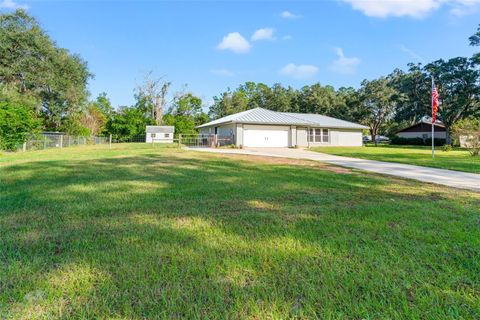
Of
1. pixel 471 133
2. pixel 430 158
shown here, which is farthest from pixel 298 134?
pixel 430 158

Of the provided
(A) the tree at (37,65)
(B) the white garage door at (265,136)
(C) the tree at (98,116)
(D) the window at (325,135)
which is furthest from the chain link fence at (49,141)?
(D) the window at (325,135)

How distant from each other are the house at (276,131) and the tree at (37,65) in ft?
48.0

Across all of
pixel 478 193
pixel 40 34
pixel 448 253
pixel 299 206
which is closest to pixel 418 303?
pixel 448 253

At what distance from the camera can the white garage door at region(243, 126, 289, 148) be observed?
83.6 ft

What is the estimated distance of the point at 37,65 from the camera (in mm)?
26234

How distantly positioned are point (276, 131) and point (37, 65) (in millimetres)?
22233

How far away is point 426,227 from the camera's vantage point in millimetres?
3562

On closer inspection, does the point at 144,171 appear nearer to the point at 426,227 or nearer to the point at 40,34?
the point at 426,227

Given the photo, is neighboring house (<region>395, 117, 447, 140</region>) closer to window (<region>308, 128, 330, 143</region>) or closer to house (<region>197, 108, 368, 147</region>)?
house (<region>197, 108, 368, 147</region>)

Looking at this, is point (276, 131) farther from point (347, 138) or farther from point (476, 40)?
point (476, 40)

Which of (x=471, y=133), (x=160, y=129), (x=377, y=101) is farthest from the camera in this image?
(x=160, y=129)

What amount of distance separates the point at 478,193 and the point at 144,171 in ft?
27.1

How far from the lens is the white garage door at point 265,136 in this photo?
25.5 m

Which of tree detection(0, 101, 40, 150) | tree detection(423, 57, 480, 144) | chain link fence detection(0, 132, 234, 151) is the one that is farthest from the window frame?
tree detection(0, 101, 40, 150)
